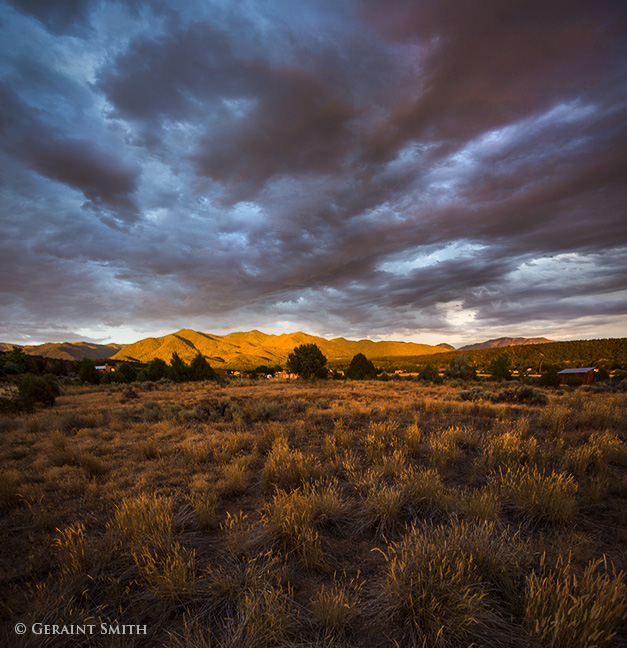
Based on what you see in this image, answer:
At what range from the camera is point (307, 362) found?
3089 centimetres

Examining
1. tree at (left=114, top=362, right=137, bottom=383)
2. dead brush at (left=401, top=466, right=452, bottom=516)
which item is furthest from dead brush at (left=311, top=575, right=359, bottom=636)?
tree at (left=114, top=362, right=137, bottom=383)

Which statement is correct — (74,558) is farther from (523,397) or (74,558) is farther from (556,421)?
(523,397)

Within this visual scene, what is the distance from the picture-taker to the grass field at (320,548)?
2.39 meters

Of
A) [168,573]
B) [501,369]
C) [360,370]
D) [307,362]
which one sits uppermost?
[307,362]

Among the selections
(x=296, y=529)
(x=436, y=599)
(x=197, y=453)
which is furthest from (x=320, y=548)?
(x=197, y=453)

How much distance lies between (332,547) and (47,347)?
188775mm

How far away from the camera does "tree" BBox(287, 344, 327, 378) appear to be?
31.0m

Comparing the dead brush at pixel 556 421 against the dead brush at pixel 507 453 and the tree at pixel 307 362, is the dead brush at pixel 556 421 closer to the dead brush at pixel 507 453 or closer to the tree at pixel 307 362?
the dead brush at pixel 507 453

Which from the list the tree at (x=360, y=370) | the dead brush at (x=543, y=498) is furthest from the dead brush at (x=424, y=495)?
the tree at (x=360, y=370)

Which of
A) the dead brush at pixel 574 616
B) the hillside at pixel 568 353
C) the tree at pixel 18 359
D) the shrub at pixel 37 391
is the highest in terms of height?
the tree at pixel 18 359

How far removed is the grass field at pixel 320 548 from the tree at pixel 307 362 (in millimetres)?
23608

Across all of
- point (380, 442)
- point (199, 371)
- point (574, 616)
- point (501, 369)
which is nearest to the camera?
point (574, 616)

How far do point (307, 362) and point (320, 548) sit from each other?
27.4 meters

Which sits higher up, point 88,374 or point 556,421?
point 88,374
